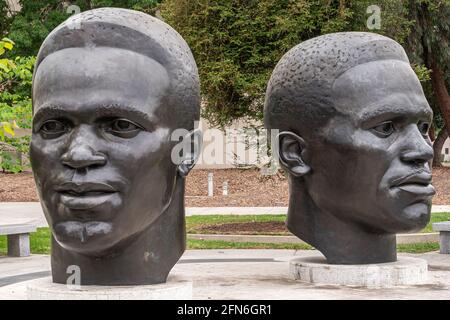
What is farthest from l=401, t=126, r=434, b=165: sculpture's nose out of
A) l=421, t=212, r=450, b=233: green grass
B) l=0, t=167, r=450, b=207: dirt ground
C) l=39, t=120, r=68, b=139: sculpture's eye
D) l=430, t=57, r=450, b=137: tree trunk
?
l=430, t=57, r=450, b=137: tree trunk

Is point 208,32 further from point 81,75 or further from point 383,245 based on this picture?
point 81,75

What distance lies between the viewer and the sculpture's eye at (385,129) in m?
7.30

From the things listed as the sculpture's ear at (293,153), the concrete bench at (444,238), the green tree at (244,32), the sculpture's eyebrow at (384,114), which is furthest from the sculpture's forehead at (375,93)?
the green tree at (244,32)

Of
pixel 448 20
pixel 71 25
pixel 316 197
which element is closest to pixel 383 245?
pixel 316 197

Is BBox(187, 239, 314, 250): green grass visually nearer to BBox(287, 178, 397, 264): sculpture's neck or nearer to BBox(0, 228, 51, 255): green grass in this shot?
BBox(0, 228, 51, 255): green grass

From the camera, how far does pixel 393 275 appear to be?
741 cm

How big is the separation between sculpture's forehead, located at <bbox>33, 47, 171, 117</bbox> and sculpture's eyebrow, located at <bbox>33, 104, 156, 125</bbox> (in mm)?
32

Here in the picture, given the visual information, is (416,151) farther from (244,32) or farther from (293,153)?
(244,32)

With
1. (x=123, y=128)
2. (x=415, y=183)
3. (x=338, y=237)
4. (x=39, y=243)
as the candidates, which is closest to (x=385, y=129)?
(x=415, y=183)

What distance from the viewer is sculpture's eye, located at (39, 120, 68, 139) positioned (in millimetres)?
5973

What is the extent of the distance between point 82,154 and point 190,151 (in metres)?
1.17

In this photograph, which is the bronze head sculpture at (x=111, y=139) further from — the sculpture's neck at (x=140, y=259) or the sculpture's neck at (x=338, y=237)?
the sculpture's neck at (x=338, y=237)

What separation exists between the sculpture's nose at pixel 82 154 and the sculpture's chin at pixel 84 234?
459 mm

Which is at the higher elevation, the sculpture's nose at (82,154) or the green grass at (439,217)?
the sculpture's nose at (82,154)
